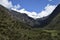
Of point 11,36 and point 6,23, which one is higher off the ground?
point 6,23

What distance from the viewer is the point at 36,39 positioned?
12656 cm

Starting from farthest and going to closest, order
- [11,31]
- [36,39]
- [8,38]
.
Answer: [36,39], [11,31], [8,38]

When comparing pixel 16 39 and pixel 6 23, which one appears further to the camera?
pixel 6 23

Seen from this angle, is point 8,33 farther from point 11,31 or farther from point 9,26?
point 9,26

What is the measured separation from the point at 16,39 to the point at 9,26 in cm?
1440

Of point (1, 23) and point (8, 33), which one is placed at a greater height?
point (1, 23)

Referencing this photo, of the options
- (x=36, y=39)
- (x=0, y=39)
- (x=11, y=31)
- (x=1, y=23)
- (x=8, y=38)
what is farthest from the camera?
(x=36, y=39)

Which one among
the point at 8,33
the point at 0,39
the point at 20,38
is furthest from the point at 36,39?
the point at 0,39

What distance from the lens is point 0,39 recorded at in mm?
82750

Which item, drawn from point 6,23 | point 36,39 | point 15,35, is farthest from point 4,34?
point 36,39

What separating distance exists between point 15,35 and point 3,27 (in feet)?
30.4

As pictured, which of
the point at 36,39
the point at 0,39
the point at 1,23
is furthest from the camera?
the point at 36,39

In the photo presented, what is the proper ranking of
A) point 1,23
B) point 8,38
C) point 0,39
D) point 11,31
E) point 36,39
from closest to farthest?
point 0,39
point 8,38
point 11,31
point 1,23
point 36,39

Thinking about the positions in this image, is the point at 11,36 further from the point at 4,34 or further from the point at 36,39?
Result: the point at 36,39
